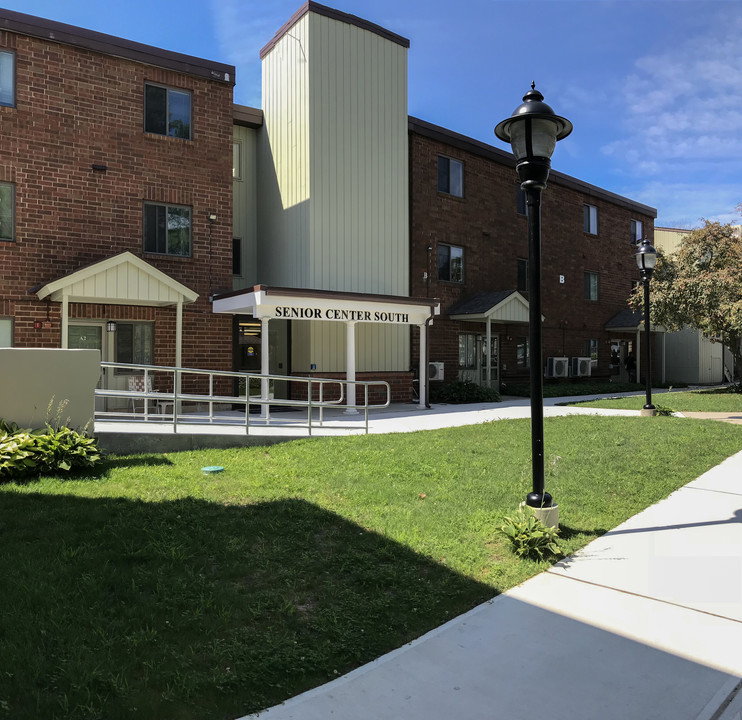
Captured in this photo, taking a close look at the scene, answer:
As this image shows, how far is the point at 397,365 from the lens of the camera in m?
18.3

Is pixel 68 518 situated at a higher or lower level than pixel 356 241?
A: lower

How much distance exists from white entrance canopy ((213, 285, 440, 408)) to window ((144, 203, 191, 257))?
62.9 inches

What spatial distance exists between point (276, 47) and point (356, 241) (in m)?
6.28

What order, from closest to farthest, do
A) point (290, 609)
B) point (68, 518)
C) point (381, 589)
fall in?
point (290, 609), point (381, 589), point (68, 518)

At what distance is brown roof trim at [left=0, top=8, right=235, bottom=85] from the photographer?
12.8 metres

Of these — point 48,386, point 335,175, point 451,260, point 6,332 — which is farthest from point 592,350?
point 48,386

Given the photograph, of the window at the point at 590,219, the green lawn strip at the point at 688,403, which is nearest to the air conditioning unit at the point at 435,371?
the green lawn strip at the point at 688,403

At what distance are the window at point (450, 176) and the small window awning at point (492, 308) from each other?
12.0 ft

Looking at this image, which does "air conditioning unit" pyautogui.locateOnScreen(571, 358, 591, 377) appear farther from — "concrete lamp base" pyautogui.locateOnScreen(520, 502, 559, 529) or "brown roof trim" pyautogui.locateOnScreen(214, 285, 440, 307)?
"concrete lamp base" pyautogui.locateOnScreen(520, 502, 559, 529)

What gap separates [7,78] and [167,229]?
14.2 ft

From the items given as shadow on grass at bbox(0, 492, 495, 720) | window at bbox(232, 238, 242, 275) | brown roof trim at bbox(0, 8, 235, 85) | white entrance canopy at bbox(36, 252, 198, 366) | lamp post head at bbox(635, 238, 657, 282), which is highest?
brown roof trim at bbox(0, 8, 235, 85)

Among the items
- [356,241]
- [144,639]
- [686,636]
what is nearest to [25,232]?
[356,241]

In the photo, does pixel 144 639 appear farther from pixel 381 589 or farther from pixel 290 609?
pixel 381 589

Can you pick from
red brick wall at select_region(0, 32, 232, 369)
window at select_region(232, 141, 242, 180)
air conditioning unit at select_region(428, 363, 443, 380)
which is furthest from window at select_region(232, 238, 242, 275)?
air conditioning unit at select_region(428, 363, 443, 380)
